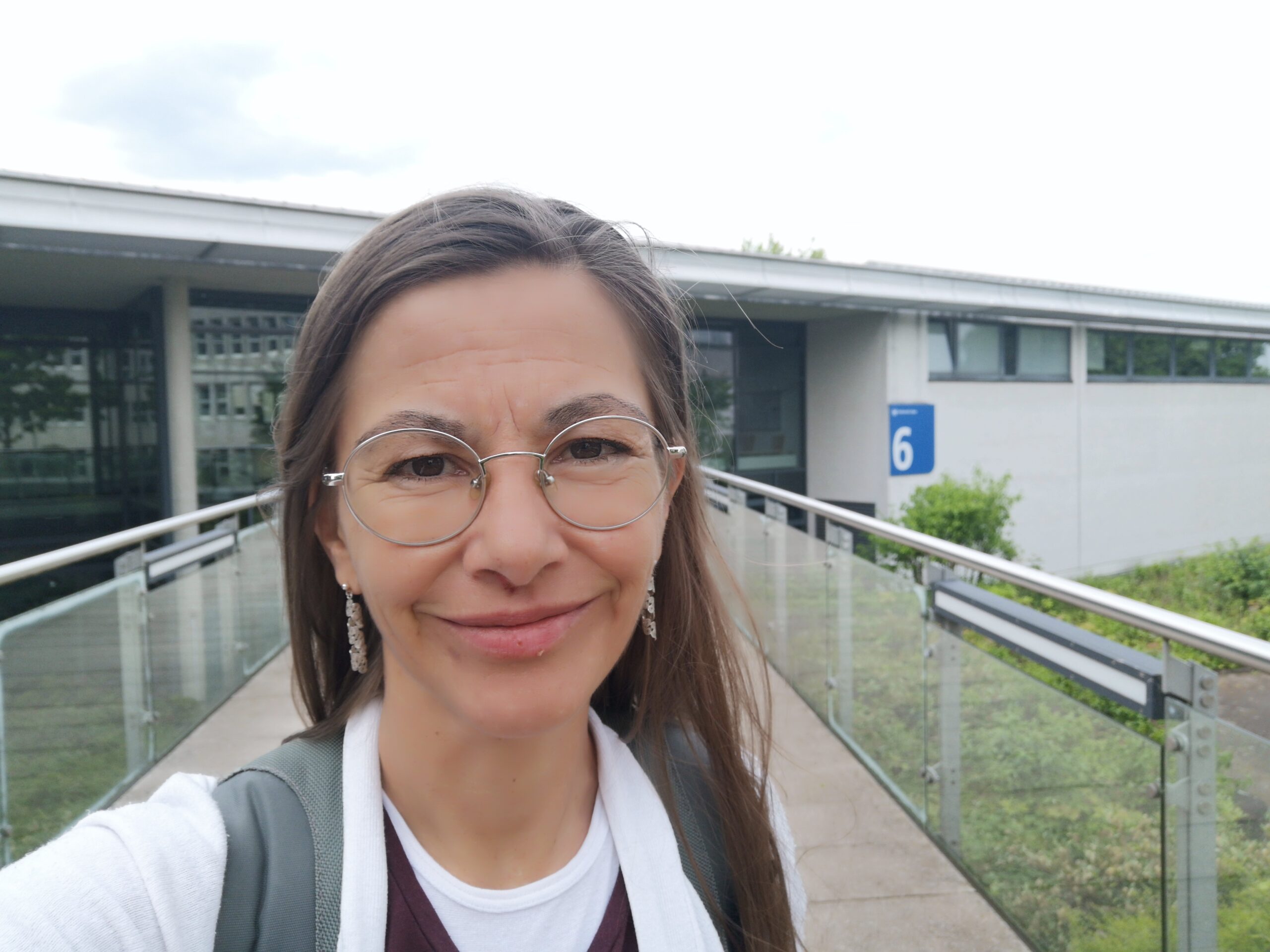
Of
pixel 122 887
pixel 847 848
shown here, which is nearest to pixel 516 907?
pixel 122 887

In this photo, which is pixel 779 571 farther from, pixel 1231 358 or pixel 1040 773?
pixel 1231 358

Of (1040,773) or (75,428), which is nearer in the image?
(1040,773)

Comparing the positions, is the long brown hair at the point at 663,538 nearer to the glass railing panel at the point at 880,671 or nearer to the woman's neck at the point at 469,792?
the woman's neck at the point at 469,792

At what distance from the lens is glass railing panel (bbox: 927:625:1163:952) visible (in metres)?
2.11

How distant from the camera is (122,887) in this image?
83 centimetres

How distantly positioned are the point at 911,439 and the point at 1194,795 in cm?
1444

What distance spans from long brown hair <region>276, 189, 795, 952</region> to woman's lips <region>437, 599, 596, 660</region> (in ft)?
1.02

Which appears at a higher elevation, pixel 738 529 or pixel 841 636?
pixel 738 529

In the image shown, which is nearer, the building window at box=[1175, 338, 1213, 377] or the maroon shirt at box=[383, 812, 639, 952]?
the maroon shirt at box=[383, 812, 639, 952]

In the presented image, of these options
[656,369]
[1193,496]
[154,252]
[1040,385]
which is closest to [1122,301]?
[1040,385]

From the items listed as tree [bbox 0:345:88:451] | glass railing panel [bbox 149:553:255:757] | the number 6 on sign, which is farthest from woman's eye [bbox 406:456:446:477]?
the number 6 on sign

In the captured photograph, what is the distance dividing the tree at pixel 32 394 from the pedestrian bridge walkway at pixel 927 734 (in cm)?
897

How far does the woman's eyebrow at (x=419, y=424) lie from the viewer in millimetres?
1032

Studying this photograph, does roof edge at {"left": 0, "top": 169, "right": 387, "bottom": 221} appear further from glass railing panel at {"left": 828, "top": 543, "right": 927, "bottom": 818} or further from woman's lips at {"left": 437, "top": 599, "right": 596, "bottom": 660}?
woman's lips at {"left": 437, "top": 599, "right": 596, "bottom": 660}
